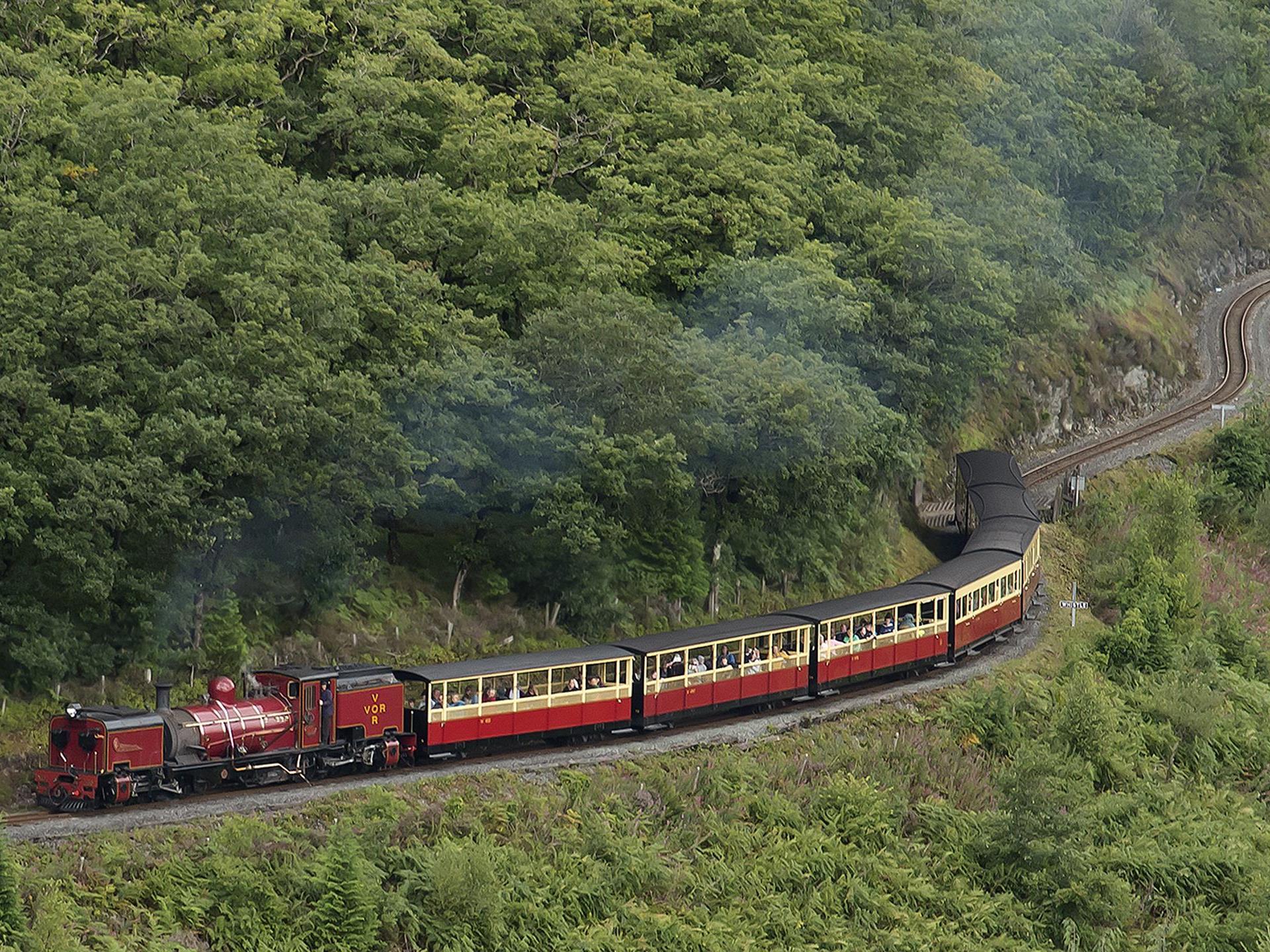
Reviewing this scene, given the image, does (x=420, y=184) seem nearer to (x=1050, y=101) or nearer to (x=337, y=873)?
(x=337, y=873)

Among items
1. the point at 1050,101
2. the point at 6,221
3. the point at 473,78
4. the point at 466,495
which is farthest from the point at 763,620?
the point at 1050,101

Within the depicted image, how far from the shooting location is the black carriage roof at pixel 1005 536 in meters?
57.5

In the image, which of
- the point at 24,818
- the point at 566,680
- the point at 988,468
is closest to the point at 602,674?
the point at 566,680

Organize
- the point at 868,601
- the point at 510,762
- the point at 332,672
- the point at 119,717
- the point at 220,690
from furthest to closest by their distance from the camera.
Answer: the point at 868,601
the point at 510,762
the point at 332,672
the point at 220,690
the point at 119,717

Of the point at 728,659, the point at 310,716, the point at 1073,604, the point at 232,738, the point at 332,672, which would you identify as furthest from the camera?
the point at 1073,604

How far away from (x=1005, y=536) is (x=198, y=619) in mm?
27890

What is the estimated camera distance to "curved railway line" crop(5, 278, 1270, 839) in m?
33.0

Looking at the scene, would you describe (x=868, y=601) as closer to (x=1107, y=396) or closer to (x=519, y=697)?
(x=519, y=697)

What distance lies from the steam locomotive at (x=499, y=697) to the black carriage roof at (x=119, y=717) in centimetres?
4

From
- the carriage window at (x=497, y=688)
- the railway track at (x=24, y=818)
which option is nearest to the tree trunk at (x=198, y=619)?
the carriage window at (x=497, y=688)

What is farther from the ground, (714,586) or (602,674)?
(602,674)

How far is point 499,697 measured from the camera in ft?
129

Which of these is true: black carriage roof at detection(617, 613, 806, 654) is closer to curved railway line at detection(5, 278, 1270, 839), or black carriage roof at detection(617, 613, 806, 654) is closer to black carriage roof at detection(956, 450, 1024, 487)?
curved railway line at detection(5, 278, 1270, 839)

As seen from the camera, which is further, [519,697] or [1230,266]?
[1230,266]
